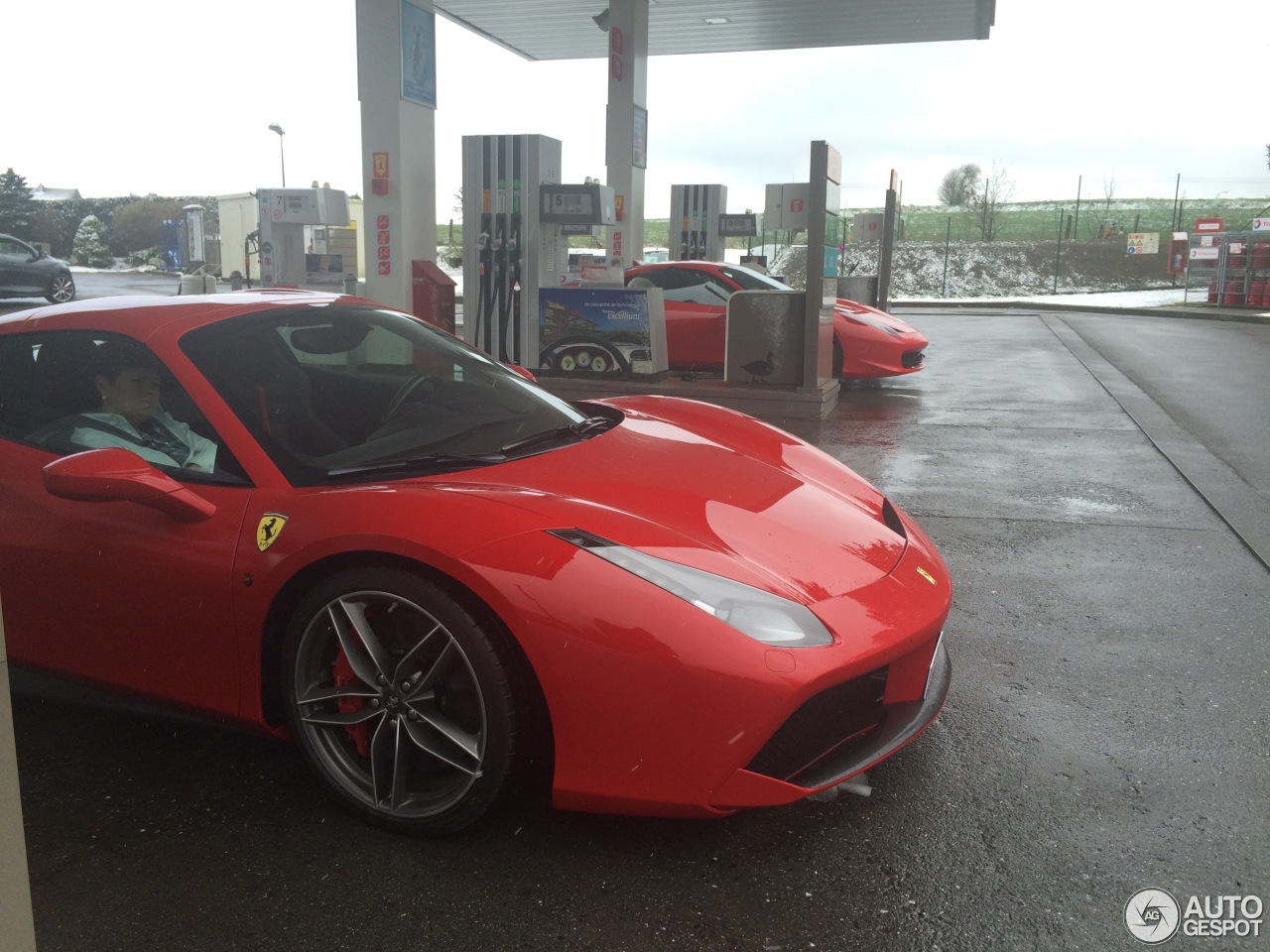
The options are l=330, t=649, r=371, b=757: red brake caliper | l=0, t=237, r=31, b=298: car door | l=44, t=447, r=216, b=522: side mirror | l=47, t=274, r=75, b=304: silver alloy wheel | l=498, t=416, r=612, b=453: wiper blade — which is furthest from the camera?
l=47, t=274, r=75, b=304: silver alloy wheel

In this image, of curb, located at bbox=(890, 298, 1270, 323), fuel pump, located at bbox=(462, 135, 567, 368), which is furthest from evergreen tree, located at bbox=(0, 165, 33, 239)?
curb, located at bbox=(890, 298, 1270, 323)

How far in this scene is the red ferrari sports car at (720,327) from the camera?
425 inches

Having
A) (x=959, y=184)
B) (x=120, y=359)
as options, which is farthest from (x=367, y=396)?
(x=959, y=184)

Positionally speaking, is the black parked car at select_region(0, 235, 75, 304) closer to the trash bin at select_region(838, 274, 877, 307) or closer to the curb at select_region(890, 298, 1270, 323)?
the trash bin at select_region(838, 274, 877, 307)

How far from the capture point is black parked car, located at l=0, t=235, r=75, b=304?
2664 mm

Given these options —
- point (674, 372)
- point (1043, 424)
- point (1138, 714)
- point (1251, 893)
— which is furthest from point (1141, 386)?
point (1251, 893)

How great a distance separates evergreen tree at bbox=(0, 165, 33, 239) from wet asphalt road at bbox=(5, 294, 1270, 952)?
1384 millimetres

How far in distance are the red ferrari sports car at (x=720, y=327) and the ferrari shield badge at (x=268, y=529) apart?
8663 mm

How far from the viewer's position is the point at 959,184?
1966 inches

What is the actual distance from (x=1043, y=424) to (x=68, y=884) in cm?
787

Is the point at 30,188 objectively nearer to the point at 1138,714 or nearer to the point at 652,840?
the point at 652,840

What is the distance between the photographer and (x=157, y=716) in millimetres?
2711

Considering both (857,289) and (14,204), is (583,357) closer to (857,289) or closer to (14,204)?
(857,289)

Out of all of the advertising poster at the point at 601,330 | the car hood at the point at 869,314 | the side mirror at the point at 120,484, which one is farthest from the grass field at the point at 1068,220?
the side mirror at the point at 120,484
